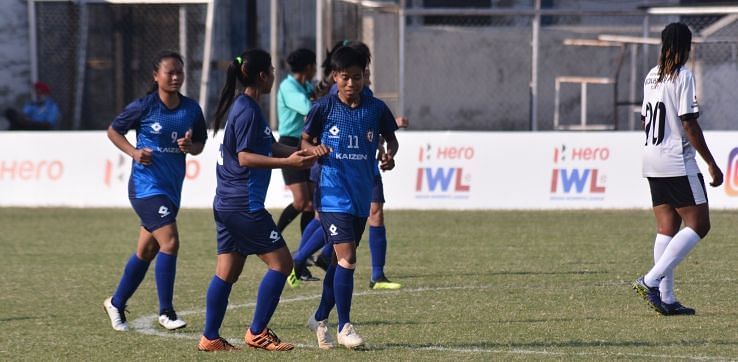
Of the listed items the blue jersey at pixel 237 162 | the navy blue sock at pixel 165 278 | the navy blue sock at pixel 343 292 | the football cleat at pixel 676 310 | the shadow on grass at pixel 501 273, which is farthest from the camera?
the shadow on grass at pixel 501 273

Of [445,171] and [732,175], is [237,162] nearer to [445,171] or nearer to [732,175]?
[445,171]

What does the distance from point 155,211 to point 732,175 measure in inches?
426

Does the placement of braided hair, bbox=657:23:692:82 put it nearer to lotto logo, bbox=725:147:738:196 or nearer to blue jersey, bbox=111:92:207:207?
blue jersey, bbox=111:92:207:207

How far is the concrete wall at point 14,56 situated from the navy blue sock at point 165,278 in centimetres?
1717

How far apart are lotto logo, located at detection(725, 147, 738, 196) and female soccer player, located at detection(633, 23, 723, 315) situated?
890 centimetres

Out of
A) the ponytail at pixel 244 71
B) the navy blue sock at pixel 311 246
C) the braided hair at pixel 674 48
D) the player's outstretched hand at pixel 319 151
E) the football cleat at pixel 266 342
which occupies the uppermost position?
the braided hair at pixel 674 48

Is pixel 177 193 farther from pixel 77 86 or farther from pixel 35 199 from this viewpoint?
pixel 77 86

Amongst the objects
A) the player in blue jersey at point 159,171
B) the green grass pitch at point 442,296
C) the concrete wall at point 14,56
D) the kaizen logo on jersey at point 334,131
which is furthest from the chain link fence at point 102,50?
the kaizen logo on jersey at point 334,131

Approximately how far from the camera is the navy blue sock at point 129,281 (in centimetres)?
941

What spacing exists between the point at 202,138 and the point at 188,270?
3.49 m

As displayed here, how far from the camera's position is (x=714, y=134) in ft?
60.1

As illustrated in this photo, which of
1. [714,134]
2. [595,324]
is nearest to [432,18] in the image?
[714,134]

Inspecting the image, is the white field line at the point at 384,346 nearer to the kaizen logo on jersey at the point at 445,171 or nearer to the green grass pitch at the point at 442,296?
the green grass pitch at the point at 442,296

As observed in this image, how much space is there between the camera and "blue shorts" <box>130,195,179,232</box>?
9352 mm
